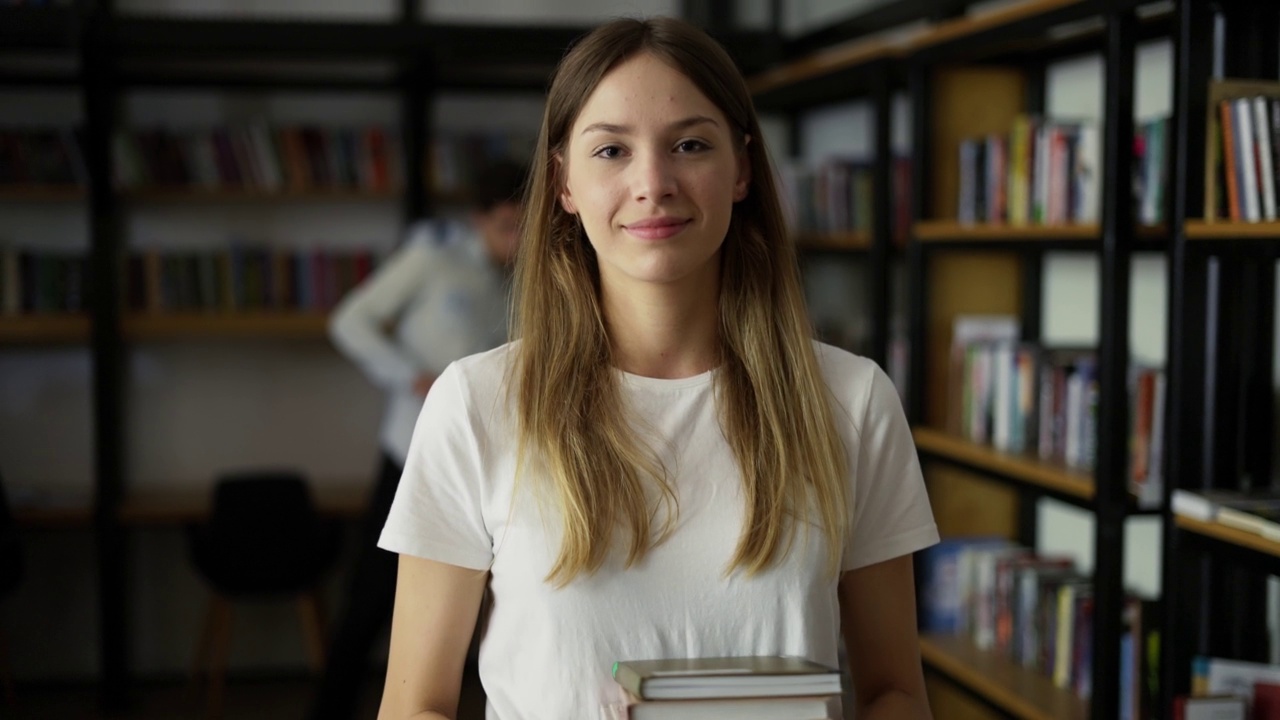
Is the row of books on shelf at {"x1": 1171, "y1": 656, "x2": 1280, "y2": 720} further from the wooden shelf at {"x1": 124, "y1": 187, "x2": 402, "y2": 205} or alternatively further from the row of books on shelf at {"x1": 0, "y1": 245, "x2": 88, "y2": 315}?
the row of books on shelf at {"x1": 0, "y1": 245, "x2": 88, "y2": 315}

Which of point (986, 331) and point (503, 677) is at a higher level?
point (986, 331)

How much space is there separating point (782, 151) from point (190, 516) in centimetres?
285

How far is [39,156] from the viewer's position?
522 cm

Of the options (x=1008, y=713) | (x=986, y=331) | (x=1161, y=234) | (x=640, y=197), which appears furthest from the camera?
(x=986, y=331)

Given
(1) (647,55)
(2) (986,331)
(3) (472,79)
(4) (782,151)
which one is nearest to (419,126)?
(3) (472,79)

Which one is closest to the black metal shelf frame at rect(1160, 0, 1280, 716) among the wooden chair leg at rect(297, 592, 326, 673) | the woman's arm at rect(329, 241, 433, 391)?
the woman's arm at rect(329, 241, 433, 391)

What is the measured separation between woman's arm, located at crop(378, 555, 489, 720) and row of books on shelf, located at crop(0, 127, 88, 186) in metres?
4.31

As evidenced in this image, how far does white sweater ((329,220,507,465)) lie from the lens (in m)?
4.23

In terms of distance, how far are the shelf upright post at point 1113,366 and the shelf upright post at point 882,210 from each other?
3.99 feet

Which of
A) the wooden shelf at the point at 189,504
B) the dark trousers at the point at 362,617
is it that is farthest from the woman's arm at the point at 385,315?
the wooden shelf at the point at 189,504

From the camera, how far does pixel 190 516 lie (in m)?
5.11

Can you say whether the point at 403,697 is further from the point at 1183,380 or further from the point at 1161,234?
the point at 1161,234

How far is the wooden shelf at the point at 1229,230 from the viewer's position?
231cm

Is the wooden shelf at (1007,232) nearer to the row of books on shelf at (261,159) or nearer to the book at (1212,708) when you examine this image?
the book at (1212,708)
